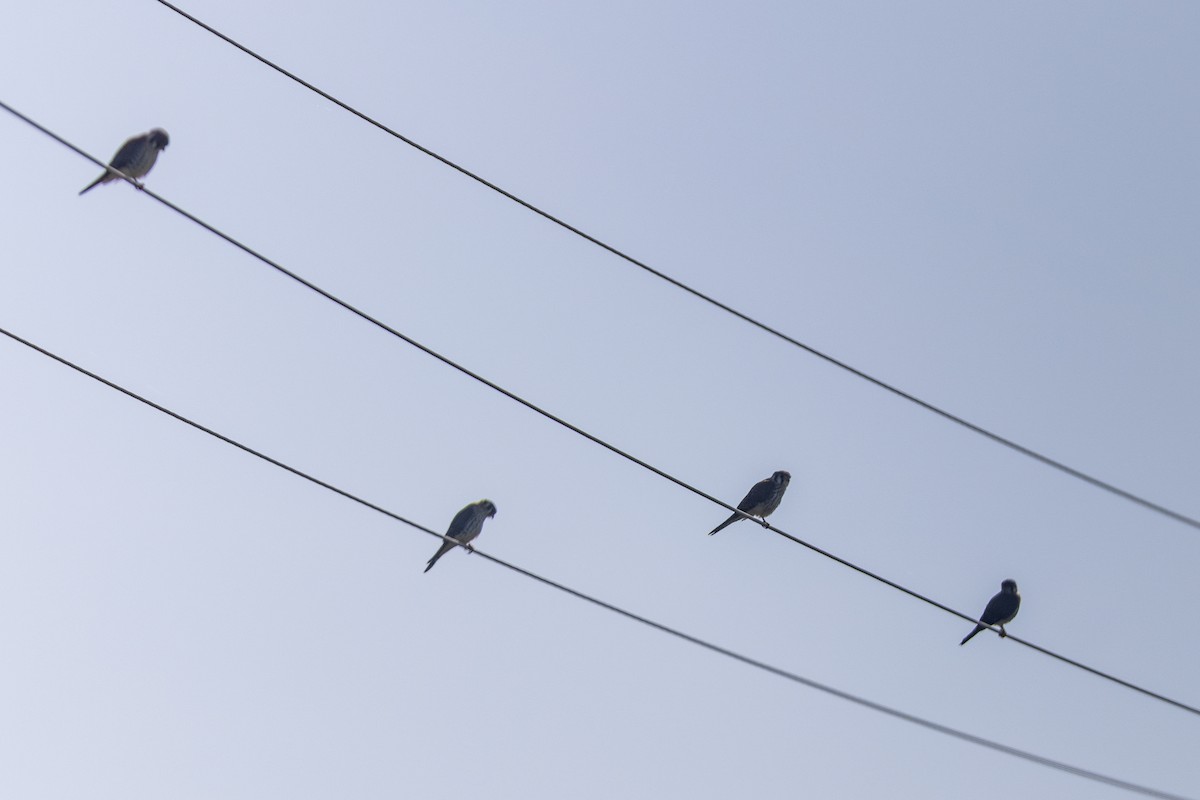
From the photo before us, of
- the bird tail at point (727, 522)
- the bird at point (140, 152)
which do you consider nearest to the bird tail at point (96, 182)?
the bird at point (140, 152)

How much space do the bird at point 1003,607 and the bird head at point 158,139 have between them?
27.0 feet

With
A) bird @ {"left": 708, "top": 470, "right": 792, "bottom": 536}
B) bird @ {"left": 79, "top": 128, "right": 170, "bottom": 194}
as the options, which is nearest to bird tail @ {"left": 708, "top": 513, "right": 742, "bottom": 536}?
bird @ {"left": 708, "top": 470, "right": 792, "bottom": 536}

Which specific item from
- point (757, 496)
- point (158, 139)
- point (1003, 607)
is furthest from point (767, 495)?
point (158, 139)

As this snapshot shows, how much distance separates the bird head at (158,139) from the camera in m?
13.4

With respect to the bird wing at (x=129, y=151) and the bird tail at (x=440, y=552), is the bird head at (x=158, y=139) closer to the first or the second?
the bird wing at (x=129, y=151)

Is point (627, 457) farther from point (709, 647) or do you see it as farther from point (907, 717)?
point (907, 717)

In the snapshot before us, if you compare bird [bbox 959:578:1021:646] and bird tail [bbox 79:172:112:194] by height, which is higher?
bird [bbox 959:578:1021:646]

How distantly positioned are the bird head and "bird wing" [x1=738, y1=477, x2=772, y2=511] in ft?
19.9

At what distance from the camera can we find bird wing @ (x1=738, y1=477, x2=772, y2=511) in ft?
48.6

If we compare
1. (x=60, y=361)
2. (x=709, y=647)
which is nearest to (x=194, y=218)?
(x=60, y=361)

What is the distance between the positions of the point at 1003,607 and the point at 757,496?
96.2 inches

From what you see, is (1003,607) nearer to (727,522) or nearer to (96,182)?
(727,522)

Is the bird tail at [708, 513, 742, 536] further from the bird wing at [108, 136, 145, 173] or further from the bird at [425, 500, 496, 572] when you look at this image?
the bird wing at [108, 136, 145, 173]

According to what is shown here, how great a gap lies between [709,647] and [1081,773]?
2.45 meters
